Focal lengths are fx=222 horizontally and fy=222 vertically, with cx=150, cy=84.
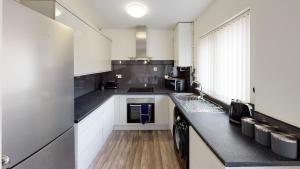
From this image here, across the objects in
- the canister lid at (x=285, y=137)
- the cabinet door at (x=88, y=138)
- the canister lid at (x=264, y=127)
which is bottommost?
the cabinet door at (x=88, y=138)

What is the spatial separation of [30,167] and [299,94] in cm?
173

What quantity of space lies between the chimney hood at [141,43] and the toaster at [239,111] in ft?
11.0

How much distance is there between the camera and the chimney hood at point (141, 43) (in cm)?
512

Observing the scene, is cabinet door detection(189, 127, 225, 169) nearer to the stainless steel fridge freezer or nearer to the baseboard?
the stainless steel fridge freezer

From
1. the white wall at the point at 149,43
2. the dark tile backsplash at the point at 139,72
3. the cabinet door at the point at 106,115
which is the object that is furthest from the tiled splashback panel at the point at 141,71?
the cabinet door at the point at 106,115

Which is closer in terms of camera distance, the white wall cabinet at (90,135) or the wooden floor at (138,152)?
the white wall cabinet at (90,135)

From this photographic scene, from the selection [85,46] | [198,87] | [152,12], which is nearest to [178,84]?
[198,87]

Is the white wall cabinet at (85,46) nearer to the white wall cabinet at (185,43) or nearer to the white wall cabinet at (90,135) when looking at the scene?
the white wall cabinet at (90,135)

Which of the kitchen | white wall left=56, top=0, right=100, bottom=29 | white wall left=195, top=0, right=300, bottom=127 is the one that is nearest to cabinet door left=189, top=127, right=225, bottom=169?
the kitchen

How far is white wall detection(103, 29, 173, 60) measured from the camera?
214 inches

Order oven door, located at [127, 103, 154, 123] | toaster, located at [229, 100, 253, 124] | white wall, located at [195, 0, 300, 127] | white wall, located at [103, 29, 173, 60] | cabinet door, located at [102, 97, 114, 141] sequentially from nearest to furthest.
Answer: white wall, located at [195, 0, 300, 127], toaster, located at [229, 100, 253, 124], cabinet door, located at [102, 97, 114, 141], oven door, located at [127, 103, 154, 123], white wall, located at [103, 29, 173, 60]

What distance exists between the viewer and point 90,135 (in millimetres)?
2924

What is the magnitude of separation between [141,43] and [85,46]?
2165mm

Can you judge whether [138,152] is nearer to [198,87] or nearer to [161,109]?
[161,109]
